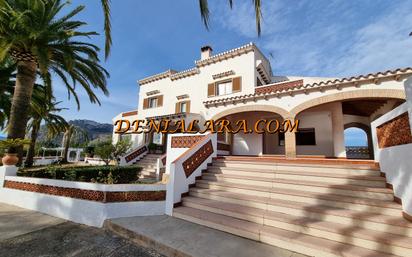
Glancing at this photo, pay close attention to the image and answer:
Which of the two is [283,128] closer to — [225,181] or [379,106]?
[225,181]

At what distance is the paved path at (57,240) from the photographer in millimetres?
3758

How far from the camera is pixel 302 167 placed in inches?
257

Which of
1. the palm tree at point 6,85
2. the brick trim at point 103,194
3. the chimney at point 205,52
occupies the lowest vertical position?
the brick trim at point 103,194

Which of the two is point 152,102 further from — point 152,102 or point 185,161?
point 185,161

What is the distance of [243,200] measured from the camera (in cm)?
523

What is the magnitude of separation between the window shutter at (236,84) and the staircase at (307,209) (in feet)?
28.5

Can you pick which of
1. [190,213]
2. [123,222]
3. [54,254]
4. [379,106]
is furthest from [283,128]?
[54,254]

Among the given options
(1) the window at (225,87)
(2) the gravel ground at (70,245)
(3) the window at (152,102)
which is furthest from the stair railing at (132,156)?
(2) the gravel ground at (70,245)

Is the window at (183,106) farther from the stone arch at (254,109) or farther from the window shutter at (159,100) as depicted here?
the stone arch at (254,109)

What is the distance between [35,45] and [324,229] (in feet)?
40.5

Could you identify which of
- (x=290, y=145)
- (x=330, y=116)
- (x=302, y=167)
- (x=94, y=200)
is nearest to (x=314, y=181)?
(x=302, y=167)

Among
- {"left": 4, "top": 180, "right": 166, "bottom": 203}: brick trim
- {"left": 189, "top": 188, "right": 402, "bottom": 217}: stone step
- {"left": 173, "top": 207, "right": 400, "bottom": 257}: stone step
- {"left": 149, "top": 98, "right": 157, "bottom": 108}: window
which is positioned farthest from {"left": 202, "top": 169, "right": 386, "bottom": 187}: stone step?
{"left": 149, "top": 98, "right": 157, "bottom": 108}: window

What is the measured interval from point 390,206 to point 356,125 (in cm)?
1241

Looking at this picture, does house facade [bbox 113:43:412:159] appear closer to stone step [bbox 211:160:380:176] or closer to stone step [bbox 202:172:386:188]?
stone step [bbox 211:160:380:176]
